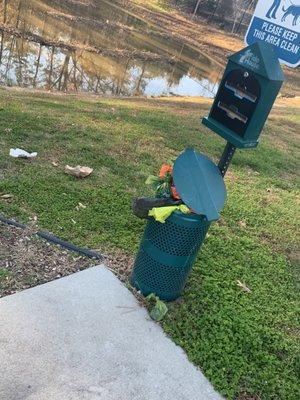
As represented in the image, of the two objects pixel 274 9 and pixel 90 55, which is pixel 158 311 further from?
pixel 90 55

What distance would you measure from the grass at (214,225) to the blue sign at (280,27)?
205 cm

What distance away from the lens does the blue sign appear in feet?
11.2

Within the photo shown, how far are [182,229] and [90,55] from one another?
17.1m

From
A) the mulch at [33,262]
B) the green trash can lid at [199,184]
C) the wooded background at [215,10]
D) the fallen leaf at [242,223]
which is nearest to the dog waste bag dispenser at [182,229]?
the green trash can lid at [199,184]

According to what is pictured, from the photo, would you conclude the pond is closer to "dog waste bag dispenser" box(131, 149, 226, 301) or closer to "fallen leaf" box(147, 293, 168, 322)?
"dog waste bag dispenser" box(131, 149, 226, 301)

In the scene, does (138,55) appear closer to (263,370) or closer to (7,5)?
(7,5)

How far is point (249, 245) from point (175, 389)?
2.34 metres

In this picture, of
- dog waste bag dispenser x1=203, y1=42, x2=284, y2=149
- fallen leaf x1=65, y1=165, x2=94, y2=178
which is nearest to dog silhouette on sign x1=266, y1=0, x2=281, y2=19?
dog waste bag dispenser x1=203, y1=42, x2=284, y2=149

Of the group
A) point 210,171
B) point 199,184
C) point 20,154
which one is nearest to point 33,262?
point 199,184

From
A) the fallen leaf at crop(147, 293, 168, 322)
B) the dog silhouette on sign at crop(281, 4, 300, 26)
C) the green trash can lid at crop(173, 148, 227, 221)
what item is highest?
the dog silhouette on sign at crop(281, 4, 300, 26)

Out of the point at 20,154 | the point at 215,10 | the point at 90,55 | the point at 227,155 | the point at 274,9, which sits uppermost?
the point at 274,9

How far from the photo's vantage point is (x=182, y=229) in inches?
133

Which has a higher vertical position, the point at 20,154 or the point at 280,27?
the point at 280,27

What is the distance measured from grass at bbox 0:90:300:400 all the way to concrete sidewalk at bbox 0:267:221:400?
25cm
